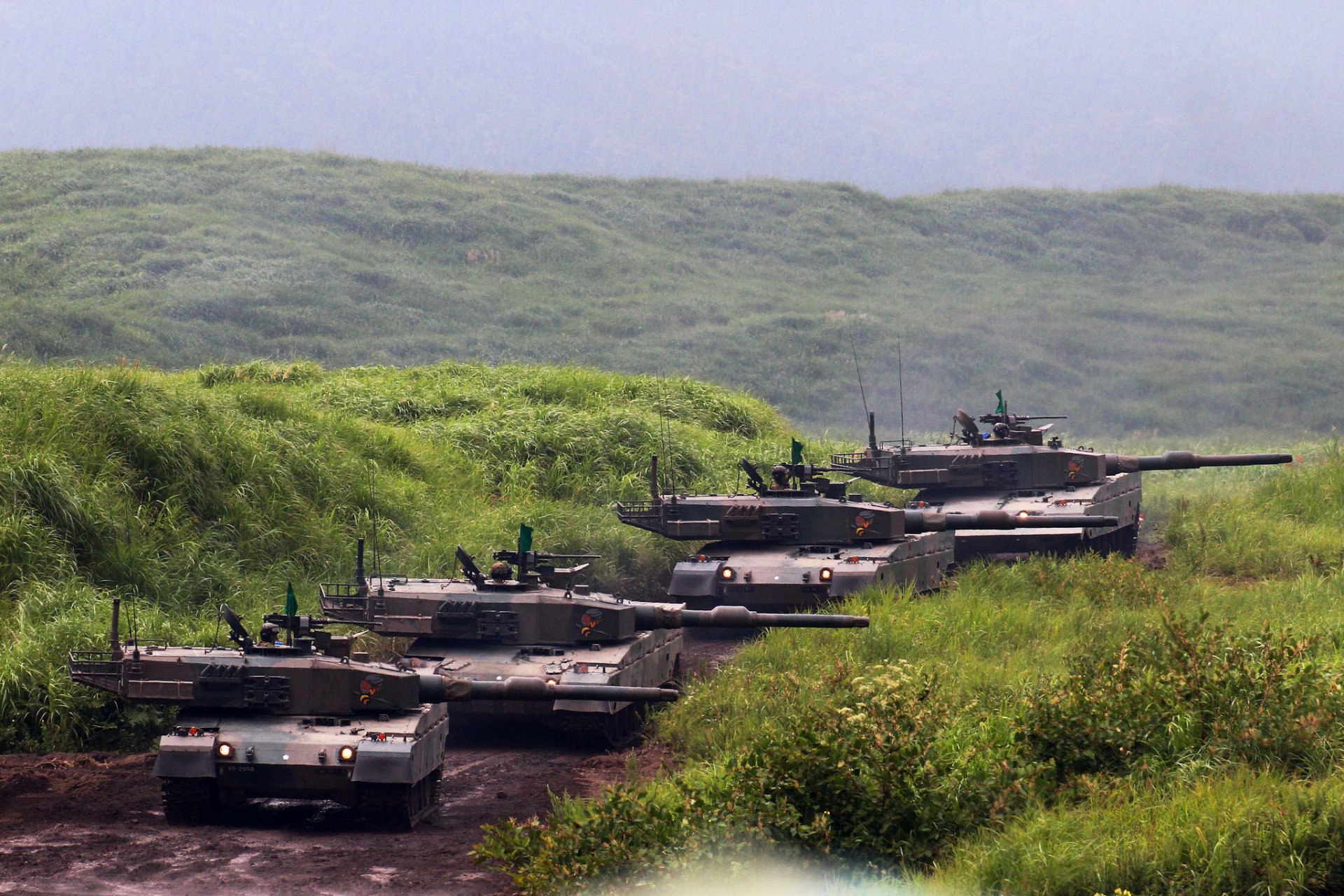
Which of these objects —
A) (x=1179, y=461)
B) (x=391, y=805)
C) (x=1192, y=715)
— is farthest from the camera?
(x=1179, y=461)

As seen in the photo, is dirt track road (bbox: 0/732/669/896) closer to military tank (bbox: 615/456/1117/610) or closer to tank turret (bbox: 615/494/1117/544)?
military tank (bbox: 615/456/1117/610)

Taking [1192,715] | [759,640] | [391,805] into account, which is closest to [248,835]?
[391,805]

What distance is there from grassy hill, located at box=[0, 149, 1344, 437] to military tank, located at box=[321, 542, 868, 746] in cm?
2606

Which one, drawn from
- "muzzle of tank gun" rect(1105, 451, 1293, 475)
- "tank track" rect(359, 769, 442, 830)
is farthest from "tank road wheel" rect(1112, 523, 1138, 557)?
"tank track" rect(359, 769, 442, 830)

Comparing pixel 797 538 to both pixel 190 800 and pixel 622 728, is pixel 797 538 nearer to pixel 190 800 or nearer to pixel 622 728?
pixel 622 728

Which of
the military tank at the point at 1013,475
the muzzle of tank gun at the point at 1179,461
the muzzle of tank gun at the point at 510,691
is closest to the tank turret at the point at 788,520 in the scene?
the military tank at the point at 1013,475

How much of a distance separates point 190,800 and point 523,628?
3777 mm

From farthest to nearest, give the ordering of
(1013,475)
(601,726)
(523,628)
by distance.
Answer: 1. (1013,475)
2. (523,628)
3. (601,726)

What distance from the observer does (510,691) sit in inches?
491

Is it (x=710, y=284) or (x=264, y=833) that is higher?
(x=710, y=284)

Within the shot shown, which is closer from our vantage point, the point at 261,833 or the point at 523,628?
the point at 261,833

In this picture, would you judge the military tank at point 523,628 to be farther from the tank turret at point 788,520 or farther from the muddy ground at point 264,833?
the tank turret at point 788,520

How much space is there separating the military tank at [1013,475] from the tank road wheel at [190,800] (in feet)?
39.6

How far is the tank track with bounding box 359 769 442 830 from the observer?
11430mm
